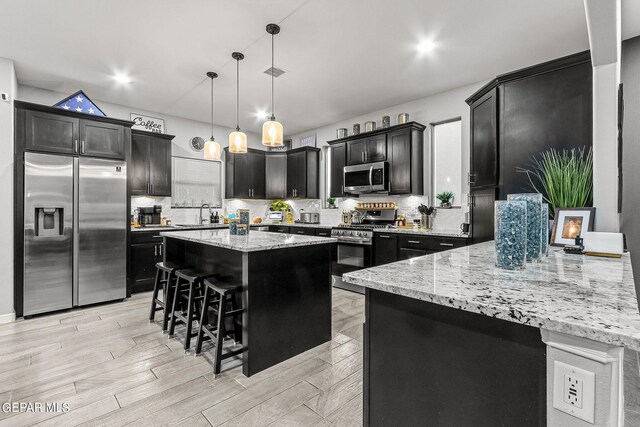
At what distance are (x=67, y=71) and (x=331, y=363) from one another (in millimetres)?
4559

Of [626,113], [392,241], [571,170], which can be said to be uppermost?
[626,113]

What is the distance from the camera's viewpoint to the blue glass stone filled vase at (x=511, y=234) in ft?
3.85

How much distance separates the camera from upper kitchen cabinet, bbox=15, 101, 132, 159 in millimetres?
3438

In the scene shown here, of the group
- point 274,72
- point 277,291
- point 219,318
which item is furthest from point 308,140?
point 219,318

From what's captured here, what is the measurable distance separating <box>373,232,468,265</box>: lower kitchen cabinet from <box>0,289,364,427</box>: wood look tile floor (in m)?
1.51

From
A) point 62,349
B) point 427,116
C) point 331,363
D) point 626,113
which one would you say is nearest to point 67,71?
point 62,349

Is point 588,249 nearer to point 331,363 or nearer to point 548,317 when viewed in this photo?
point 548,317

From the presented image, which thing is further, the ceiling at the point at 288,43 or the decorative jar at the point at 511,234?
the ceiling at the point at 288,43

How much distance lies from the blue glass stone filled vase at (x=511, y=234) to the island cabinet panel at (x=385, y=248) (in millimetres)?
3007

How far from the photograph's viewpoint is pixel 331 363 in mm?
2385

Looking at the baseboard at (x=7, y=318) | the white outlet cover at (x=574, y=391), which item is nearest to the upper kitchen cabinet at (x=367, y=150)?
the white outlet cover at (x=574, y=391)

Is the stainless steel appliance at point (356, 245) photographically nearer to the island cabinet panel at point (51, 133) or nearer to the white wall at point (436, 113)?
the white wall at point (436, 113)

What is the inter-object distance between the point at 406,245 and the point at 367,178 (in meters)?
1.38

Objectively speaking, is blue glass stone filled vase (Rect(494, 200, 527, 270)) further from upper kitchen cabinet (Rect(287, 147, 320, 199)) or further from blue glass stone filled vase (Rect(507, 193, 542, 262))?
upper kitchen cabinet (Rect(287, 147, 320, 199))
